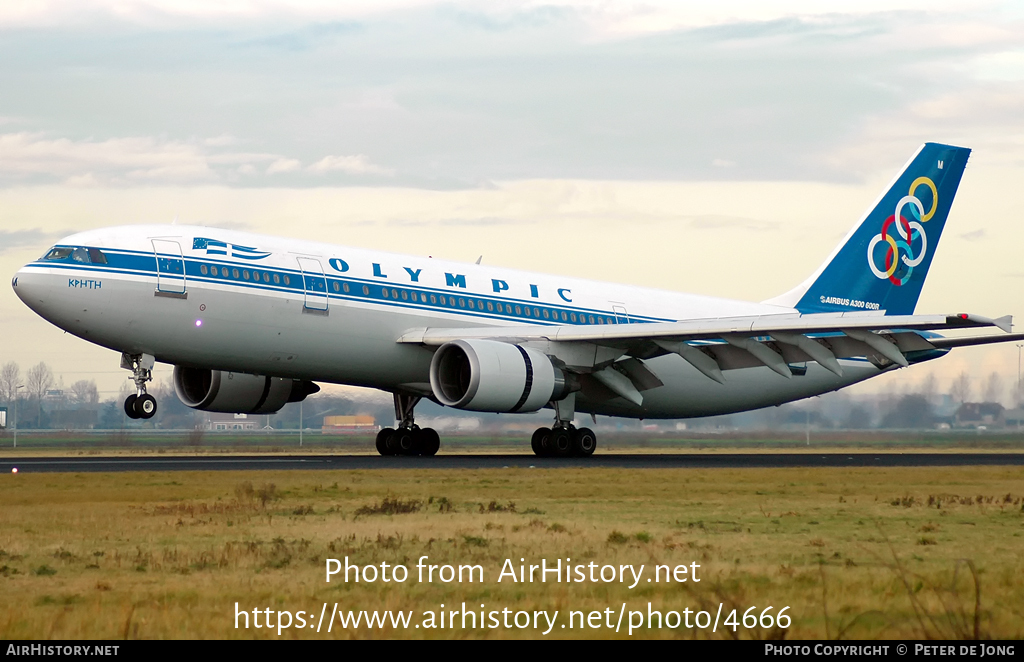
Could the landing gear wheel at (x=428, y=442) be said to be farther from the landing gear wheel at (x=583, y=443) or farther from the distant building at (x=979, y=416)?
the distant building at (x=979, y=416)

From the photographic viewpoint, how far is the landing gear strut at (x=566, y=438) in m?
28.8

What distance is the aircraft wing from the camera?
26484 mm

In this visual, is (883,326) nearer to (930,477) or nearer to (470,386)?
(930,477)

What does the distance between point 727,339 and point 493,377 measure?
19.4 ft

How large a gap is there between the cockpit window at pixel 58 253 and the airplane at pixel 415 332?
0.04 metres

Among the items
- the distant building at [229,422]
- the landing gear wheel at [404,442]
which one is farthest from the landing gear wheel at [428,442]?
the distant building at [229,422]

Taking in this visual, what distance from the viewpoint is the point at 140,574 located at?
9875mm

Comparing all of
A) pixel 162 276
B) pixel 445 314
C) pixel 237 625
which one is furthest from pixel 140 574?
pixel 445 314

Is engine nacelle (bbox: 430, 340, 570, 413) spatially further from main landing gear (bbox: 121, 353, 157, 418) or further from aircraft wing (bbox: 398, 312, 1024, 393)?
main landing gear (bbox: 121, 353, 157, 418)

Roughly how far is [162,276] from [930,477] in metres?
14.8

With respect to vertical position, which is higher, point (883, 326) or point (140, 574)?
point (883, 326)

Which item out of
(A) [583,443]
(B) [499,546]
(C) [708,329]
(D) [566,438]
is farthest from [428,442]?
(B) [499,546]
